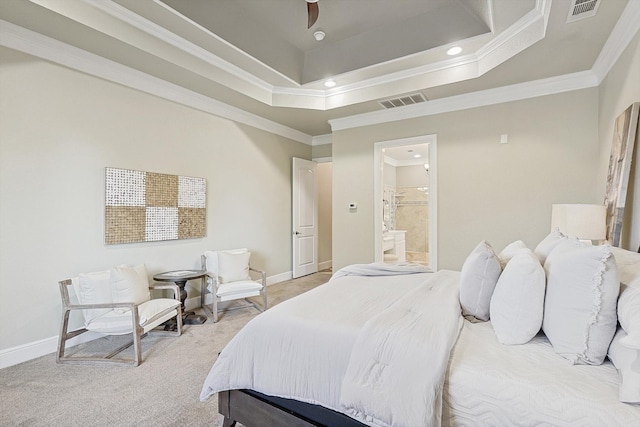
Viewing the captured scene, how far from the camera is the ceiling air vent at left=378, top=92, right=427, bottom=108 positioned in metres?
3.89

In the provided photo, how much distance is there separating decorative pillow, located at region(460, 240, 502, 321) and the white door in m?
4.07

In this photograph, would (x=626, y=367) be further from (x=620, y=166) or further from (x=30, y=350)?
(x=30, y=350)

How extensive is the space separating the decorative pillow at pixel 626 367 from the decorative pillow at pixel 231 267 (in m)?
3.46

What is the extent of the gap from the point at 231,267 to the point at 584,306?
11.2 feet

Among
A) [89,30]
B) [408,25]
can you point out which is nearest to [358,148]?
[408,25]

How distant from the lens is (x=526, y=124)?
141 inches

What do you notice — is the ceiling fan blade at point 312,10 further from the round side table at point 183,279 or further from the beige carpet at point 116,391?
the beige carpet at point 116,391

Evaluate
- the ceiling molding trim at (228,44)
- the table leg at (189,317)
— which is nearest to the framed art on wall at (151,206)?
the table leg at (189,317)

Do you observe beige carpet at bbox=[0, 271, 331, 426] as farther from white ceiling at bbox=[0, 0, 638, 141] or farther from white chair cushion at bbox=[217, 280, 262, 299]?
white ceiling at bbox=[0, 0, 638, 141]

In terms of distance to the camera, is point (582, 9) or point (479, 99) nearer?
point (582, 9)

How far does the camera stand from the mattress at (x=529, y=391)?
94 cm

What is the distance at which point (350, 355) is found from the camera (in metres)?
1.32

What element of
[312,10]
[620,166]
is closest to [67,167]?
[312,10]

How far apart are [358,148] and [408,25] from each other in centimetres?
184
